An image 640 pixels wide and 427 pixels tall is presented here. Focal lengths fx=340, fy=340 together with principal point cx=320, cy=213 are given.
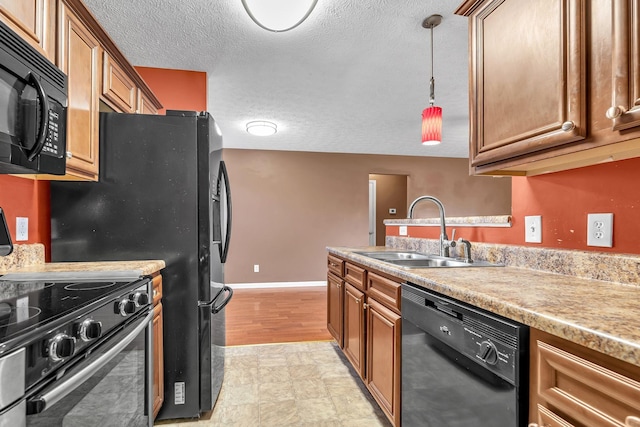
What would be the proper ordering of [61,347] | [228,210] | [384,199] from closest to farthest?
[61,347] < [228,210] < [384,199]

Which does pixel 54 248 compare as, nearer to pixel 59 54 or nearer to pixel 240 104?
pixel 59 54

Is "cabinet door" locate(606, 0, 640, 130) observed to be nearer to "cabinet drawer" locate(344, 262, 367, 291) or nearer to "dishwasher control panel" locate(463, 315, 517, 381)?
"dishwasher control panel" locate(463, 315, 517, 381)

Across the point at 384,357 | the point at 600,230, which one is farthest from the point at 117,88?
the point at 600,230

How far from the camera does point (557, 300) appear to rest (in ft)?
2.94

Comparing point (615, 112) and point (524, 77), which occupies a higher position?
point (524, 77)

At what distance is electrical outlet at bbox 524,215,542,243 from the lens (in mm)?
1490

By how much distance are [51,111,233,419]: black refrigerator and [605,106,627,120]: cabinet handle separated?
5.46ft

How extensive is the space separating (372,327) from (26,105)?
5.76 feet

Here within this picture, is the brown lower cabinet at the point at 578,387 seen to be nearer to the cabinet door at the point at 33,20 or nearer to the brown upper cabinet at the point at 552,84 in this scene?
the brown upper cabinet at the point at 552,84

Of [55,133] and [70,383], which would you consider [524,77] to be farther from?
[55,133]

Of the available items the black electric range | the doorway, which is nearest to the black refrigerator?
the black electric range

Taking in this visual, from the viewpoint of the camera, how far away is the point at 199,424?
181 centimetres

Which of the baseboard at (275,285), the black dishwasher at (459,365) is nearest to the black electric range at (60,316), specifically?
the black dishwasher at (459,365)

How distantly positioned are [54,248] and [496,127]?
7.11 feet
